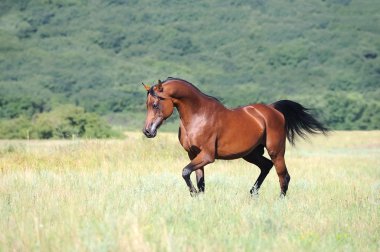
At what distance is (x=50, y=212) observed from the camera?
8352 mm

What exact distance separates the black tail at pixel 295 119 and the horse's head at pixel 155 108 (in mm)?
2722

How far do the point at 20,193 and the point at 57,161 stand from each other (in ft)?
23.0

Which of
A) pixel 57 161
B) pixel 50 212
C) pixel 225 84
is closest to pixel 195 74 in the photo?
pixel 225 84

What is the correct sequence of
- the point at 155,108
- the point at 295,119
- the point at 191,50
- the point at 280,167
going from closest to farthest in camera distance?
the point at 155,108
the point at 280,167
the point at 295,119
the point at 191,50

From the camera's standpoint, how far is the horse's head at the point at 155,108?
10.0m

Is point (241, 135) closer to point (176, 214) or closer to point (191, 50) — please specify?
point (176, 214)

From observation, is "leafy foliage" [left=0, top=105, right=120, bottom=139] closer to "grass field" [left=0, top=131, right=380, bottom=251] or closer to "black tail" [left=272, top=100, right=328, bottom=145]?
"grass field" [left=0, top=131, right=380, bottom=251]

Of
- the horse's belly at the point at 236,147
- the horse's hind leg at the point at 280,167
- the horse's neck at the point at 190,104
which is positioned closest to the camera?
the horse's neck at the point at 190,104

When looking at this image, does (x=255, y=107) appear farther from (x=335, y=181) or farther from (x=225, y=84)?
(x=225, y=84)

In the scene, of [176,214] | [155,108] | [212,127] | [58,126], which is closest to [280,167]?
[212,127]

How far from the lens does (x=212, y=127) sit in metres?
10.5

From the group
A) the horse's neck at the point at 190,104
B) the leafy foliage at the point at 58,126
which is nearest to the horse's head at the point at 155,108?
the horse's neck at the point at 190,104

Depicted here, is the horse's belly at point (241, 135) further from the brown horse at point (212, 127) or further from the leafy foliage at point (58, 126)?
the leafy foliage at point (58, 126)

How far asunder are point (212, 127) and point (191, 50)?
133 metres
